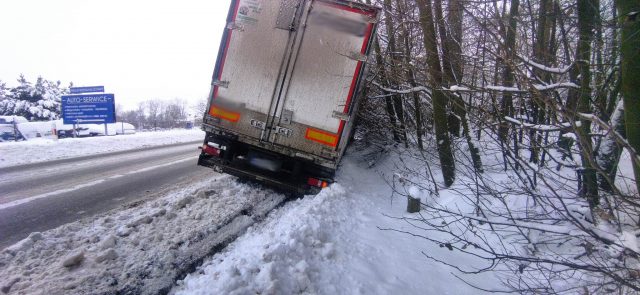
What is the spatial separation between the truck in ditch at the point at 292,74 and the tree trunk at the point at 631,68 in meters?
3.52

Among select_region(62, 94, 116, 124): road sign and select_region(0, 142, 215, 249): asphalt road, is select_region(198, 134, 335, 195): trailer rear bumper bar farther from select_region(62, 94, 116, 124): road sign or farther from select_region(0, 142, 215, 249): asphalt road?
select_region(62, 94, 116, 124): road sign

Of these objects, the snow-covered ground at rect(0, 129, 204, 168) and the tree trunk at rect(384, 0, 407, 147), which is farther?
the snow-covered ground at rect(0, 129, 204, 168)

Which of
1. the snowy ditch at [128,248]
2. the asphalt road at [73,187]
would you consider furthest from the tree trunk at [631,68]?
the asphalt road at [73,187]

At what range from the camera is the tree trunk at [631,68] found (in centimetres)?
299

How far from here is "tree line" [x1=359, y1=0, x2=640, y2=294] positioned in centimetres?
267

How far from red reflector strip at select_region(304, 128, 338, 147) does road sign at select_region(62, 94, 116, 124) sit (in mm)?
17882

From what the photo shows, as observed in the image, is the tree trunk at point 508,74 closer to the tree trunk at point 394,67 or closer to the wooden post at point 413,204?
the wooden post at point 413,204

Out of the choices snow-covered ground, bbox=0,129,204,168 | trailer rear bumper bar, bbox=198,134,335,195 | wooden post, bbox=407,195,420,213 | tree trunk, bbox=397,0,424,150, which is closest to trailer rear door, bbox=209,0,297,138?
trailer rear bumper bar, bbox=198,134,335,195

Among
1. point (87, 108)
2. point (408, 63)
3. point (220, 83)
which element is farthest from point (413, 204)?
point (87, 108)

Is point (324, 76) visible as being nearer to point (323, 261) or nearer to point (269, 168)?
point (269, 168)

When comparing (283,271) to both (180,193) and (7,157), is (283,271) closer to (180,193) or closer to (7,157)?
(180,193)

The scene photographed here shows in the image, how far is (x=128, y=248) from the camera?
3.97m

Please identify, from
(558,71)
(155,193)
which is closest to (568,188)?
(558,71)

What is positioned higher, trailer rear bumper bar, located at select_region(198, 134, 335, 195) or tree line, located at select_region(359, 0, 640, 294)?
tree line, located at select_region(359, 0, 640, 294)
